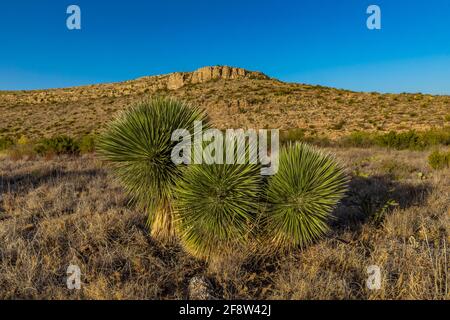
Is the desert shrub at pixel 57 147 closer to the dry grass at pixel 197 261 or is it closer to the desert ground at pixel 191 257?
the desert ground at pixel 191 257

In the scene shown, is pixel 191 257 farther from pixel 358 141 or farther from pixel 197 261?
pixel 358 141

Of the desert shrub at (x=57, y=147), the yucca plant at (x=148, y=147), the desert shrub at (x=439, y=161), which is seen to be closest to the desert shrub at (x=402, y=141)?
the desert shrub at (x=439, y=161)

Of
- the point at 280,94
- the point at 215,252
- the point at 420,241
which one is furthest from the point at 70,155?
the point at 280,94

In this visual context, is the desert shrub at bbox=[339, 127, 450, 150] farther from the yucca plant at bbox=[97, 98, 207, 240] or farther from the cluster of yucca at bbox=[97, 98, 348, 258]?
the yucca plant at bbox=[97, 98, 207, 240]

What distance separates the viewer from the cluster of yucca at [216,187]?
136 inches

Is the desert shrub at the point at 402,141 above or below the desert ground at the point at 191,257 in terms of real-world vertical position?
above

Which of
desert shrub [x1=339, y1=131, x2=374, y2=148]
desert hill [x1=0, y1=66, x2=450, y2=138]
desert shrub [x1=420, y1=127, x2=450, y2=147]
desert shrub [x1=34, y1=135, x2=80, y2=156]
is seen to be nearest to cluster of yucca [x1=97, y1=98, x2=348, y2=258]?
desert shrub [x1=34, y1=135, x2=80, y2=156]

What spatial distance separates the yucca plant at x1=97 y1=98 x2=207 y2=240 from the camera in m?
3.77

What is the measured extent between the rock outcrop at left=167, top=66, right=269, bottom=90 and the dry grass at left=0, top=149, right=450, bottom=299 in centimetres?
4458

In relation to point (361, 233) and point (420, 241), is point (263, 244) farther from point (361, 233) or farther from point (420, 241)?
point (420, 241)

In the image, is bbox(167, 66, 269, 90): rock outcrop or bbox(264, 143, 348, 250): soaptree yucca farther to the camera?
bbox(167, 66, 269, 90): rock outcrop

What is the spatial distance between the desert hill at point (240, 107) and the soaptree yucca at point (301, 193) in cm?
1712

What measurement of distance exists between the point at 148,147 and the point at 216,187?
0.96 m
